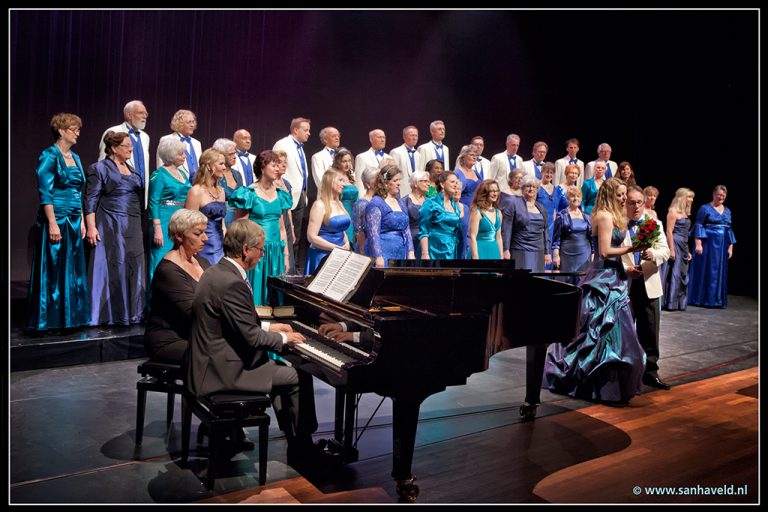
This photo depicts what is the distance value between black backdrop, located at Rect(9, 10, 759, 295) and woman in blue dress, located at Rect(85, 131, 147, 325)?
1.65 metres

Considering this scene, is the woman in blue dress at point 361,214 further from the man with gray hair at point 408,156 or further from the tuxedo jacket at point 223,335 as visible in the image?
the tuxedo jacket at point 223,335

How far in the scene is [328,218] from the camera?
536 cm

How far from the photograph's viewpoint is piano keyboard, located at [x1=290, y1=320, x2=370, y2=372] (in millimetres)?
2957

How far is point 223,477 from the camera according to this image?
126 inches

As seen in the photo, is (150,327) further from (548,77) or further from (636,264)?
(548,77)

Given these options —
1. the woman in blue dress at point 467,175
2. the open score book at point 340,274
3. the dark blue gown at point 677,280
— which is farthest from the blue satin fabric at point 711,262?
the open score book at point 340,274

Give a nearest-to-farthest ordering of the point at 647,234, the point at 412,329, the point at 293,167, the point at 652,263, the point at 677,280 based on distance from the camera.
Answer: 1. the point at 412,329
2. the point at 647,234
3. the point at 652,263
4. the point at 293,167
5. the point at 677,280

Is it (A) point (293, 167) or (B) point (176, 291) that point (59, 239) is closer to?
(B) point (176, 291)

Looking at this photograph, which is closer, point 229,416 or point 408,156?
point 229,416

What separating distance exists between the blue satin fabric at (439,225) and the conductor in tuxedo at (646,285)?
1.63 meters

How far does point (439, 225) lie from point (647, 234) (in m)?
2.09

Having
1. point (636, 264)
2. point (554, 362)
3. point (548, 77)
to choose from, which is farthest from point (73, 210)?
point (548, 77)

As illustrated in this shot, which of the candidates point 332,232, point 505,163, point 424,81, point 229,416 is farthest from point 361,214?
point 424,81

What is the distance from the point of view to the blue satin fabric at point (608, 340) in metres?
4.55
